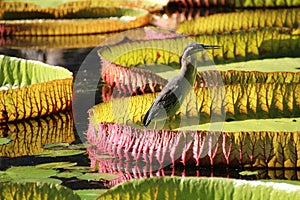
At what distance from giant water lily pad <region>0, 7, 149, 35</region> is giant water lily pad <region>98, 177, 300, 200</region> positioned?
738cm

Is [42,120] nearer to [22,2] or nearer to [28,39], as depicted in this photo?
[28,39]

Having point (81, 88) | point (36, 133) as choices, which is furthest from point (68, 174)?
point (81, 88)

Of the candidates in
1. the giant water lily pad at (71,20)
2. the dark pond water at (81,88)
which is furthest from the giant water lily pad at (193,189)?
the giant water lily pad at (71,20)

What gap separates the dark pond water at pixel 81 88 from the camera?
5246 mm

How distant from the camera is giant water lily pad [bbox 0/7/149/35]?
11164 millimetres

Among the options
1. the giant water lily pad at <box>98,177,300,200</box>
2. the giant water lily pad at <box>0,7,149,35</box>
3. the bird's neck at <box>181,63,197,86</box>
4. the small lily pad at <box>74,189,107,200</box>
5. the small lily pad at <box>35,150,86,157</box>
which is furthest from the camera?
the giant water lily pad at <box>0,7,149,35</box>

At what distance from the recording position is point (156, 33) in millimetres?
9906

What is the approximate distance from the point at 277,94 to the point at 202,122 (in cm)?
57

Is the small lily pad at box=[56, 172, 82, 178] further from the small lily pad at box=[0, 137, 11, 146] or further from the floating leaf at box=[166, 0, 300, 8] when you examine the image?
the floating leaf at box=[166, 0, 300, 8]

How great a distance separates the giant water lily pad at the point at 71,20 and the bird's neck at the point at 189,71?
5075mm

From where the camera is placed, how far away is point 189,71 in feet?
20.1

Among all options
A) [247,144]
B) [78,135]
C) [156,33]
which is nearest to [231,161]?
[247,144]

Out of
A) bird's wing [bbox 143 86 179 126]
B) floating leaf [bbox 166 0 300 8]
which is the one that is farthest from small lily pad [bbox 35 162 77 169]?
Answer: floating leaf [bbox 166 0 300 8]

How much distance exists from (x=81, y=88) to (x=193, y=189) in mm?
3992
